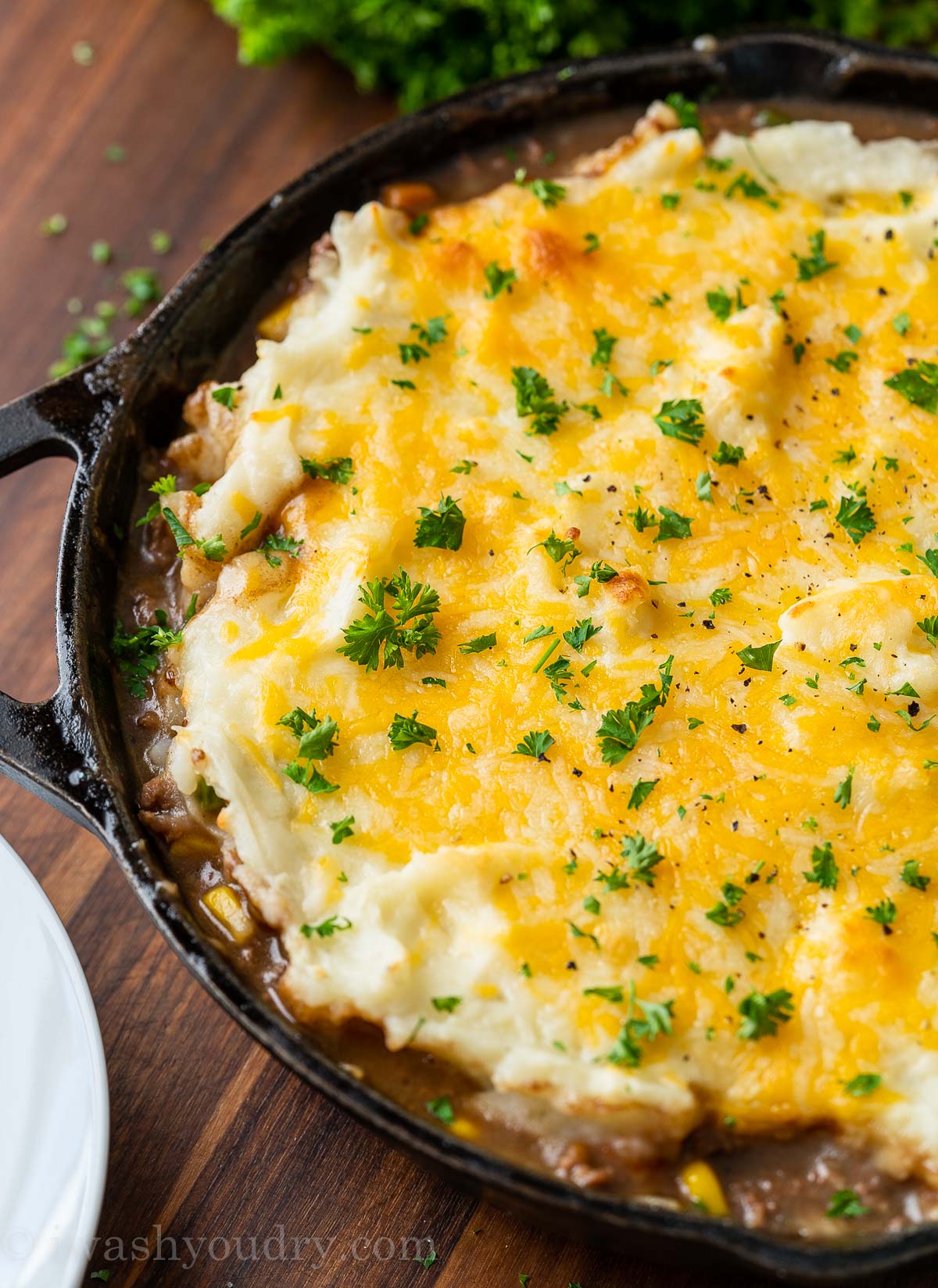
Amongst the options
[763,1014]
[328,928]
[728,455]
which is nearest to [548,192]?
[728,455]

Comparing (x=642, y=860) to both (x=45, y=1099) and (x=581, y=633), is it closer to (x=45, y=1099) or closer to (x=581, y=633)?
(x=581, y=633)

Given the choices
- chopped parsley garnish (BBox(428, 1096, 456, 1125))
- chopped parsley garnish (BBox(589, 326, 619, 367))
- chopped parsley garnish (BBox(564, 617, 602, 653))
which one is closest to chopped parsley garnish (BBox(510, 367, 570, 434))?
chopped parsley garnish (BBox(589, 326, 619, 367))

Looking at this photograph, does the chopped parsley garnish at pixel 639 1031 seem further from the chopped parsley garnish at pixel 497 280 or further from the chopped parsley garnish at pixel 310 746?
the chopped parsley garnish at pixel 497 280

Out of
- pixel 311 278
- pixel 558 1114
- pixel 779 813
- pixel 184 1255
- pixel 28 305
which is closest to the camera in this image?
pixel 558 1114

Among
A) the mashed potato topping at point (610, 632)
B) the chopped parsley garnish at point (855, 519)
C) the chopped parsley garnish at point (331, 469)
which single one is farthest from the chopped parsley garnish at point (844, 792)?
the chopped parsley garnish at point (331, 469)

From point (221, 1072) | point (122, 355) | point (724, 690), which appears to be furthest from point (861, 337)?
point (221, 1072)

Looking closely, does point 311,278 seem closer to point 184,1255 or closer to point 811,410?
point 811,410
